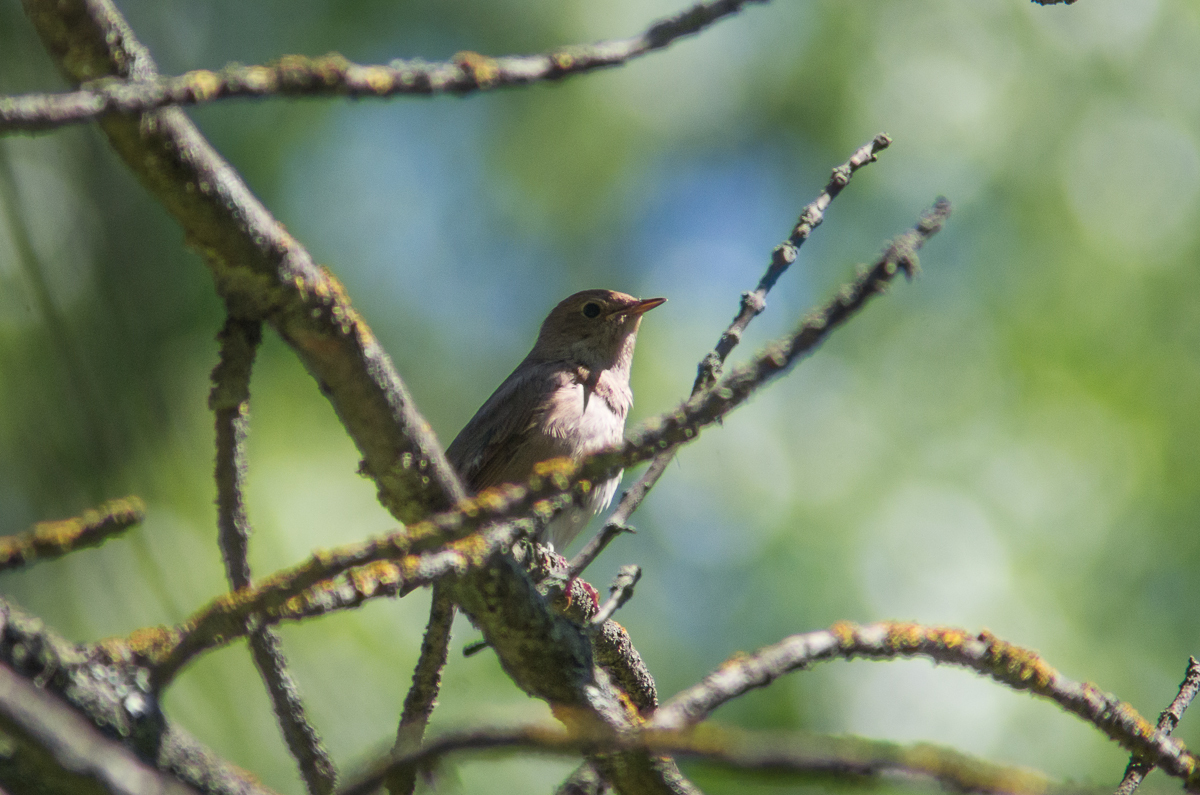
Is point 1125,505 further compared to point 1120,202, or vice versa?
point 1120,202

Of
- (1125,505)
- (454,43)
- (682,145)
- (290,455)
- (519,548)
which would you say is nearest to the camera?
(519,548)

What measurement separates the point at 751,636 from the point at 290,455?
142 inches

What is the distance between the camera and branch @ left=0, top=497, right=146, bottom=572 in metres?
1.80

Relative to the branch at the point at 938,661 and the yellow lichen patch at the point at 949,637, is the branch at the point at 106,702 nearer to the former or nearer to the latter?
the branch at the point at 938,661

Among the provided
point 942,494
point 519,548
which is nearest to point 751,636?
point 942,494

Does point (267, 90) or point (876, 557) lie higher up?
point (876, 557)

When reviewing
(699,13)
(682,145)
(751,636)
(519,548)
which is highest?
(682,145)

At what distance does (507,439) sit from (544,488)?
385cm

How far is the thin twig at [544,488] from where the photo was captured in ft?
5.75

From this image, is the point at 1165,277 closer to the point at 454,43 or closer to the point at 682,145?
the point at 682,145

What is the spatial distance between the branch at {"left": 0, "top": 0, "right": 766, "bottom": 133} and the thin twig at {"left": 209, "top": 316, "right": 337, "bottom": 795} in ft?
1.91

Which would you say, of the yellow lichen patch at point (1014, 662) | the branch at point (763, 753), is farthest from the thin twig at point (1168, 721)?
the branch at point (763, 753)

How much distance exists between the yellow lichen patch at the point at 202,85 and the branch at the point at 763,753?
3.48 ft

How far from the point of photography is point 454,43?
8.81m
